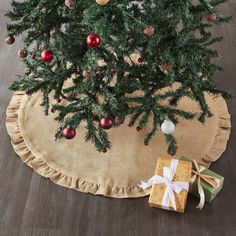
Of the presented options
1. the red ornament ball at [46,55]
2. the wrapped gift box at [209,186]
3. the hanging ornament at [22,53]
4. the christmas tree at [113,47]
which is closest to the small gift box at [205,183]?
the wrapped gift box at [209,186]

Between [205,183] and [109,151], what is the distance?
1.58 feet

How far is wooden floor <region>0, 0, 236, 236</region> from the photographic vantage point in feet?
4.97

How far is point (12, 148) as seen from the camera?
1.81 metres

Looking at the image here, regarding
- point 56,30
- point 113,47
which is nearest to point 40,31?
point 56,30

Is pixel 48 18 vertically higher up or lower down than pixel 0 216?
higher up

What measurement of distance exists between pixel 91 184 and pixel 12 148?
0.45 metres

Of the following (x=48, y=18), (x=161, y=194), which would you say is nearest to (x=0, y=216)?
(x=161, y=194)

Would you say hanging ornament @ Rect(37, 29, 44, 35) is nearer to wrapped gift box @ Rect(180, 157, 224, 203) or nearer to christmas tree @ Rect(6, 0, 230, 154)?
christmas tree @ Rect(6, 0, 230, 154)

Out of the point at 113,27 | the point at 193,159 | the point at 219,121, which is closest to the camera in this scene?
the point at 113,27

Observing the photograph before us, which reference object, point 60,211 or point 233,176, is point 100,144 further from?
point 233,176

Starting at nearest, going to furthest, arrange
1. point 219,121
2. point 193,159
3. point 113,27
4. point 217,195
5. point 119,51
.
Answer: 1. point 113,27
2. point 119,51
3. point 217,195
4. point 193,159
5. point 219,121

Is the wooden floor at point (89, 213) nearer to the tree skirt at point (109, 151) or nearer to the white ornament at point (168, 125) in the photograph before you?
the tree skirt at point (109, 151)

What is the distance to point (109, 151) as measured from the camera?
1.78 metres

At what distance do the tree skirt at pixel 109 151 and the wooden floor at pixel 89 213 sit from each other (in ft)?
0.15
